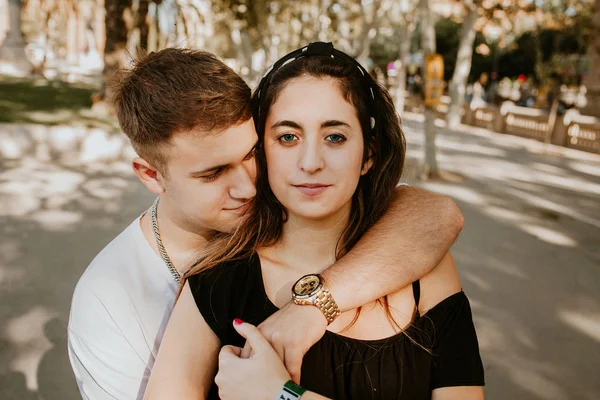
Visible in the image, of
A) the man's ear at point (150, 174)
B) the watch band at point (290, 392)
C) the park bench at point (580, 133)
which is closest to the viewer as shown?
the watch band at point (290, 392)

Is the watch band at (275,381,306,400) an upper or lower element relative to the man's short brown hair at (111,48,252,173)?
lower

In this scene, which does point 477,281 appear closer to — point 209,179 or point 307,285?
point 209,179

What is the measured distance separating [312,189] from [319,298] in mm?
336

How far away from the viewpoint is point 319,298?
5.57 feet

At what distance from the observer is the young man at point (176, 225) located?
1895 millimetres

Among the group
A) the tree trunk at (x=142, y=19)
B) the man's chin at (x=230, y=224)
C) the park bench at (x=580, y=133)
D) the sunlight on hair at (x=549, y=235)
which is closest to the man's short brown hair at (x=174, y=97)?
the man's chin at (x=230, y=224)

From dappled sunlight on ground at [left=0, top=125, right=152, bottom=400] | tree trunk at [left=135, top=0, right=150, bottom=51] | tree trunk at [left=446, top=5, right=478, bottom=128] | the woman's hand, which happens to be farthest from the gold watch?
tree trunk at [left=446, top=5, right=478, bottom=128]

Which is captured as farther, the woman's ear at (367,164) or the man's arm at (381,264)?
the woman's ear at (367,164)

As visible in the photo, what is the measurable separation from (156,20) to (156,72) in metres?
11.0

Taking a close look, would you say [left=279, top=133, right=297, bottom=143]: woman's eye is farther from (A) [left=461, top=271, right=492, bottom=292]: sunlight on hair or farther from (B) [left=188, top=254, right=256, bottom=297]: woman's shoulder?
(A) [left=461, top=271, right=492, bottom=292]: sunlight on hair

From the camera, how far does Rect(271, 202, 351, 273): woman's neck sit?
194 centimetres

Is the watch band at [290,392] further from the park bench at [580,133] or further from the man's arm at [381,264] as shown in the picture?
the park bench at [580,133]

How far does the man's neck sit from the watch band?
0.83 meters

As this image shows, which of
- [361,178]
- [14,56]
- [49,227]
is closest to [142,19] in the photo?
[49,227]
